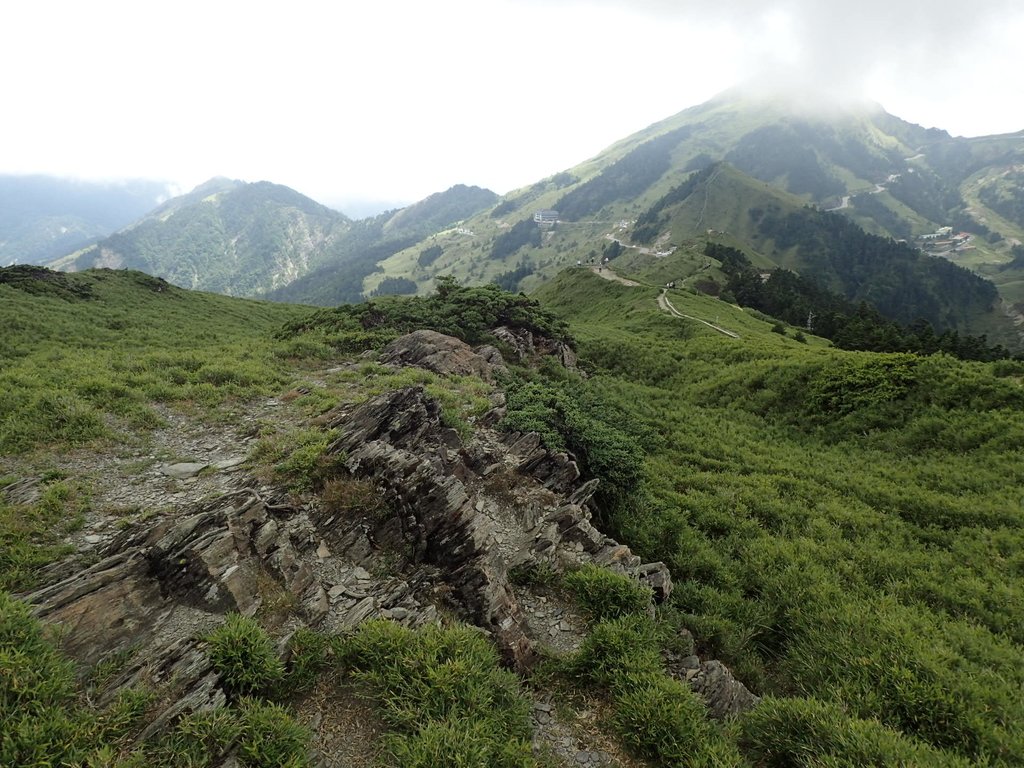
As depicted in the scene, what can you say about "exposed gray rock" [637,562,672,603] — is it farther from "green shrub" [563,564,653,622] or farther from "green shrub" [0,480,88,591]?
"green shrub" [0,480,88,591]

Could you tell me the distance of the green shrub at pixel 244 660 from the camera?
7.48 m

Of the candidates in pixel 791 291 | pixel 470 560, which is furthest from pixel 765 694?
pixel 791 291

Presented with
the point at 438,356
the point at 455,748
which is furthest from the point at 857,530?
the point at 438,356

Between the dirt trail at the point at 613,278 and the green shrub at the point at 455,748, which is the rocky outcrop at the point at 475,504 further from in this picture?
the dirt trail at the point at 613,278

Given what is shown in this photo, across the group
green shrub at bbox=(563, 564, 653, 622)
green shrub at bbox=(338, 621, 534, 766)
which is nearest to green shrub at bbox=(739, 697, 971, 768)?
green shrub at bbox=(563, 564, 653, 622)

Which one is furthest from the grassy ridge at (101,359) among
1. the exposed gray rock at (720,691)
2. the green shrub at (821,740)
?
the green shrub at (821,740)

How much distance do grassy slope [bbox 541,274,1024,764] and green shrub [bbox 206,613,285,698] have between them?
414 inches

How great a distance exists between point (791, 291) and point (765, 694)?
124103mm

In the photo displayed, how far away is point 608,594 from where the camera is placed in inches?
443

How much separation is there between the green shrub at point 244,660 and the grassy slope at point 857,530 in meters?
10.5

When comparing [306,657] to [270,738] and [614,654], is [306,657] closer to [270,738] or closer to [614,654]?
[270,738]

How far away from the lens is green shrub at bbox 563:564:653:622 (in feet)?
36.2

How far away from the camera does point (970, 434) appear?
2231 centimetres

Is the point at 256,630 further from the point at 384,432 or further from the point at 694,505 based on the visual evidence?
the point at 694,505
